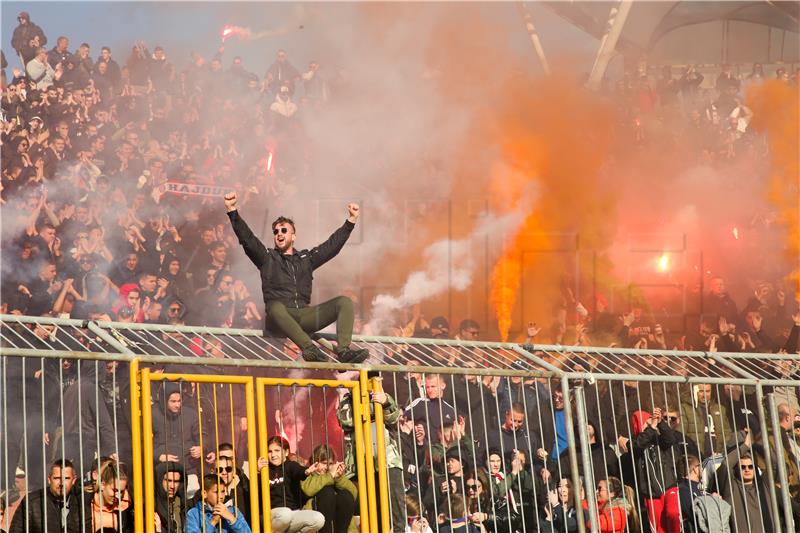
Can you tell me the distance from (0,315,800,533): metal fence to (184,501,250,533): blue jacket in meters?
0.09

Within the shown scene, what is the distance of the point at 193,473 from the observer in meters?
7.91

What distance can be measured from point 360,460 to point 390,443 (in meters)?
0.54

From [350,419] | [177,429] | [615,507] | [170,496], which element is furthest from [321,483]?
[615,507]

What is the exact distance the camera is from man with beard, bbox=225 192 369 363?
7270 mm

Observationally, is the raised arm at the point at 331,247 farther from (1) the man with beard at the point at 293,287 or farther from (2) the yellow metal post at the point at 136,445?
(2) the yellow metal post at the point at 136,445

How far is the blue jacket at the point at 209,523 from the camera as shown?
6453 mm

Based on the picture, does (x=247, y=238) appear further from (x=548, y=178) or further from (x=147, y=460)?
(x=548, y=178)

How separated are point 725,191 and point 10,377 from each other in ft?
36.7

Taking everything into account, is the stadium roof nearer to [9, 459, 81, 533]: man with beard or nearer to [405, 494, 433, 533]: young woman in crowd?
[405, 494, 433, 533]: young woman in crowd

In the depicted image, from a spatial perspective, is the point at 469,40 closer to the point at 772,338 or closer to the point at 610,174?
the point at 610,174

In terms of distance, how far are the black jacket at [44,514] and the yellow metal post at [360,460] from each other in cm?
152

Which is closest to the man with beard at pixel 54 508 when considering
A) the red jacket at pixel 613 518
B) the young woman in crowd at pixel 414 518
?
the young woman in crowd at pixel 414 518

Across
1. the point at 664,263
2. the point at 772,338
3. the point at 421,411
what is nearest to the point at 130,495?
the point at 421,411

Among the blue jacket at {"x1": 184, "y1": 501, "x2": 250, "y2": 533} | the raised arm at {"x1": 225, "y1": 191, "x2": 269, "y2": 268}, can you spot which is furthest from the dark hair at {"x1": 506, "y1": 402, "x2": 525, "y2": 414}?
the blue jacket at {"x1": 184, "y1": 501, "x2": 250, "y2": 533}
